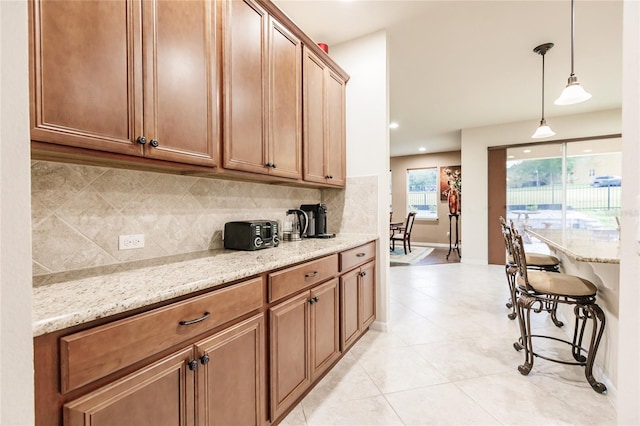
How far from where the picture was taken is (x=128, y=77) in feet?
3.95

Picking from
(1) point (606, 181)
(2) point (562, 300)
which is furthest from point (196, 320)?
(1) point (606, 181)

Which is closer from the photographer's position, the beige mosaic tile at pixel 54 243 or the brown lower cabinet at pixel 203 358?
the brown lower cabinet at pixel 203 358

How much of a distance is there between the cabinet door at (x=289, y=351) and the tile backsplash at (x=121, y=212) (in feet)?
2.41

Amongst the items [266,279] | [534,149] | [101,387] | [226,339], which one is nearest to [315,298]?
[266,279]

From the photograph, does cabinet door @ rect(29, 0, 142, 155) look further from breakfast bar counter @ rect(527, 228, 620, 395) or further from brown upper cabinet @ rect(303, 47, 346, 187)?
breakfast bar counter @ rect(527, 228, 620, 395)

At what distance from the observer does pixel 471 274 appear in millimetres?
5152

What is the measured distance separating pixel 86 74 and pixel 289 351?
1.56 m

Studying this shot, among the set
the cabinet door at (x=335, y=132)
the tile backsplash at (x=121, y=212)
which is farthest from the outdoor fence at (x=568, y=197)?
the tile backsplash at (x=121, y=212)

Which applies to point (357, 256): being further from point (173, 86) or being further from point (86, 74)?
point (86, 74)

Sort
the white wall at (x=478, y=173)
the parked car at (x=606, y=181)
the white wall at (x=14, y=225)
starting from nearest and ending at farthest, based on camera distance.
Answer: the white wall at (x=14, y=225)
the parked car at (x=606, y=181)
the white wall at (x=478, y=173)

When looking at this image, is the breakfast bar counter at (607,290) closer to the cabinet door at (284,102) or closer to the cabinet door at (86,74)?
the cabinet door at (284,102)

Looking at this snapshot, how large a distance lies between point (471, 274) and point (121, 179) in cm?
537

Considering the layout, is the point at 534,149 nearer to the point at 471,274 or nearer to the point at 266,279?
the point at 471,274

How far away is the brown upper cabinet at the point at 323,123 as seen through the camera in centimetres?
241
